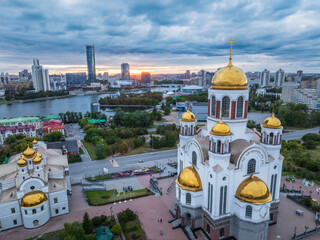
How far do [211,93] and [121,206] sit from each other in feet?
43.4

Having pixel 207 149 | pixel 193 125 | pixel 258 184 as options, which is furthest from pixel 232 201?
pixel 193 125

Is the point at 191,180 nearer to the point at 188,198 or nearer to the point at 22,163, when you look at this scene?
the point at 188,198

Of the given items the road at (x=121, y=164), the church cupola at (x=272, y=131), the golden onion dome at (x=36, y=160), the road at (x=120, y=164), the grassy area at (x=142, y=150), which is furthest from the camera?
the grassy area at (x=142, y=150)

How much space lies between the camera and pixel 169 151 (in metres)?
34.3

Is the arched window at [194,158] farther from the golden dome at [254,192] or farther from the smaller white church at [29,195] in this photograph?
the smaller white church at [29,195]

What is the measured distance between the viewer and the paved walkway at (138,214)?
16.3 metres

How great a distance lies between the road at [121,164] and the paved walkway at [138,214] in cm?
422

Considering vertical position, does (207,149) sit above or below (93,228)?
above

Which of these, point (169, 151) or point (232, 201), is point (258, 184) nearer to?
point (232, 201)

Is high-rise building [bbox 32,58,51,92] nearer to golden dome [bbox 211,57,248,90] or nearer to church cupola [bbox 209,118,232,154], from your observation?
golden dome [bbox 211,57,248,90]

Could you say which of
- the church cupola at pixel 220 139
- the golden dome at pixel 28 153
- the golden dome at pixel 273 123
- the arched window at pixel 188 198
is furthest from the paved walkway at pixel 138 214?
the golden dome at pixel 273 123

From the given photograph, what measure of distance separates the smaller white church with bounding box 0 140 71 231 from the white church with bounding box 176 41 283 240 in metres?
10.8

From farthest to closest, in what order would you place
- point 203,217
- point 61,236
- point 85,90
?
point 85,90, point 203,217, point 61,236

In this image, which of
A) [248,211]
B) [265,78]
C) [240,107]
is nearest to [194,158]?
[248,211]
